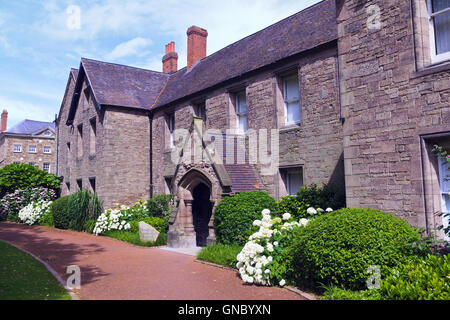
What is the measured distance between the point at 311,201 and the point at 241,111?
561 cm

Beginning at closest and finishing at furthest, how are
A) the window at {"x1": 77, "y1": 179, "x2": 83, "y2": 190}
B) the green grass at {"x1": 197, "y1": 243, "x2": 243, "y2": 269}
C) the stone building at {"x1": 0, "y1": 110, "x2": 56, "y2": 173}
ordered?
the green grass at {"x1": 197, "y1": 243, "x2": 243, "y2": 269} → the window at {"x1": 77, "y1": 179, "x2": 83, "y2": 190} → the stone building at {"x1": 0, "y1": 110, "x2": 56, "y2": 173}

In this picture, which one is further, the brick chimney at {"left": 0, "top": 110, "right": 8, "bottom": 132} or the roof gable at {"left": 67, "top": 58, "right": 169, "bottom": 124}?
the brick chimney at {"left": 0, "top": 110, "right": 8, "bottom": 132}

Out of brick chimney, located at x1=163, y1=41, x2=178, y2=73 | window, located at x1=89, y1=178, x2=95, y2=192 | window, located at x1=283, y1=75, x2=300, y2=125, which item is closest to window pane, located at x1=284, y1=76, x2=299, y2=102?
window, located at x1=283, y1=75, x2=300, y2=125

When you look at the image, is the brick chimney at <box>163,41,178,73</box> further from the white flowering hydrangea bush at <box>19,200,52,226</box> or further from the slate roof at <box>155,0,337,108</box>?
the white flowering hydrangea bush at <box>19,200,52,226</box>

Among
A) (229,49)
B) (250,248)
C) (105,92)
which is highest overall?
(229,49)

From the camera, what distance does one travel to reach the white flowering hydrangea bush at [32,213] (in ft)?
65.5

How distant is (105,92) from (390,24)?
51.9 ft

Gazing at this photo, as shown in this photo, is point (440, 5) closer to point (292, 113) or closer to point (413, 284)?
point (413, 284)

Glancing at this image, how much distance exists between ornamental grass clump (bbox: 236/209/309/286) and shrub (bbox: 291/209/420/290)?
478 millimetres

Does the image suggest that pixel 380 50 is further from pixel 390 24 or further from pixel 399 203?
pixel 399 203

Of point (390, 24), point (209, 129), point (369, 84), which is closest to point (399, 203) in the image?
point (369, 84)

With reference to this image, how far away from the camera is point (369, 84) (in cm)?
796

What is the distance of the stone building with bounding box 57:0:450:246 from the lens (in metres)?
7.19

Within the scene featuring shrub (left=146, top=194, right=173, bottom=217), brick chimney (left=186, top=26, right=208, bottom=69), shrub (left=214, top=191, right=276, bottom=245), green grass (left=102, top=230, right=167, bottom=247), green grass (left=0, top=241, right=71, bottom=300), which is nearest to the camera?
green grass (left=0, top=241, right=71, bottom=300)
